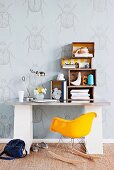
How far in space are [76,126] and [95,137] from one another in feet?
1.68

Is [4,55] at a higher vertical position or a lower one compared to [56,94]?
higher

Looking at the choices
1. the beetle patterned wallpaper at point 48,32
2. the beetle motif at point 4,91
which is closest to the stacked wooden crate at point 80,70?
the beetle patterned wallpaper at point 48,32

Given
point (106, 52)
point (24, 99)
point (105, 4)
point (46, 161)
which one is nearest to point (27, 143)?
point (46, 161)

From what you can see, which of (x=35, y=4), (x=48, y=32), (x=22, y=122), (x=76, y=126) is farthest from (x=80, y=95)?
(x=35, y=4)

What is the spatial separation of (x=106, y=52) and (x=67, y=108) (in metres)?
1.06

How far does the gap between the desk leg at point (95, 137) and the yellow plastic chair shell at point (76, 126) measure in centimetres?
30

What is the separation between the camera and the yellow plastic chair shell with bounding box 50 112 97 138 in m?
3.34

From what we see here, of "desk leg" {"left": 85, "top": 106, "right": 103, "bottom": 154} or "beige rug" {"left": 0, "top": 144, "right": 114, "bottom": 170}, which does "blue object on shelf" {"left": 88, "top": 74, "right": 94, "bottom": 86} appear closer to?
"desk leg" {"left": 85, "top": 106, "right": 103, "bottom": 154}

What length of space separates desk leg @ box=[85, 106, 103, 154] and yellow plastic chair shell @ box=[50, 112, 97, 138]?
0.30 metres

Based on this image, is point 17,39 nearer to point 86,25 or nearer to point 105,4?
point 86,25

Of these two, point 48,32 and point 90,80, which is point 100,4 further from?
point 90,80

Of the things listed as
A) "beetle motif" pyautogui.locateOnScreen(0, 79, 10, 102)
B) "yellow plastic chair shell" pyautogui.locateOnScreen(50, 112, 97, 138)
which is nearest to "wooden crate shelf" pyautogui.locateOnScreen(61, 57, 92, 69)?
"beetle motif" pyautogui.locateOnScreen(0, 79, 10, 102)

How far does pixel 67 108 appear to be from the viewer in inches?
172

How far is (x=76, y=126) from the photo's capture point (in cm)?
334
